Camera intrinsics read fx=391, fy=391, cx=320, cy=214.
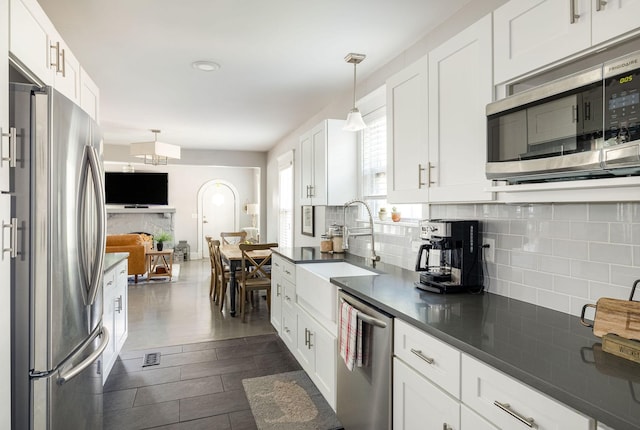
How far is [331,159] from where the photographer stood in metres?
3.66

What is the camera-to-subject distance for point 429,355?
4.82 feet

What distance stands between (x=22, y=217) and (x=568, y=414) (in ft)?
6.05

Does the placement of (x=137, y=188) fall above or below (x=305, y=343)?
above

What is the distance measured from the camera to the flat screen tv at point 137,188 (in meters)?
9.13

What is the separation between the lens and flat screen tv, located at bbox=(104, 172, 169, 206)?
913cm

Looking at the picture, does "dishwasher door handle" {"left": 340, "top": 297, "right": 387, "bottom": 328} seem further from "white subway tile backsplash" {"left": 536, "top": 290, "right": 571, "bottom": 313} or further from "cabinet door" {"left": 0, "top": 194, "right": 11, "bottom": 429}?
"cabinet door" {"left": 0, "top": 194, "right": 11, "bottom": 429}

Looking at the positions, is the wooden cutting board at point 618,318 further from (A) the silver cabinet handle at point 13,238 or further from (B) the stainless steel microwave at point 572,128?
→ (A) the silver cabinet handle at point 13,238

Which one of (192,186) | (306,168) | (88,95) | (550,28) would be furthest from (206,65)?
(192,186)

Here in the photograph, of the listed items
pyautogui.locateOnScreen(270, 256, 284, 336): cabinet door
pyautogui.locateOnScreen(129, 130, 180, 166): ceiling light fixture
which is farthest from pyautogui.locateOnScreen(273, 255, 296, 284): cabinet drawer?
pyautogui.locateOnScreen(129, 130, 180, 166): ceiling light fixture

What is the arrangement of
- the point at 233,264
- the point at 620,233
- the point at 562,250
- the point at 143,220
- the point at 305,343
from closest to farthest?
the point at 620,233
the point at 562,250
the point at 305,343
the point at 233,264
the point at 143,220

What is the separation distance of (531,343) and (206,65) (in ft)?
10.2

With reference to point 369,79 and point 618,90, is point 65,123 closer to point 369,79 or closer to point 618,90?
point 618,90

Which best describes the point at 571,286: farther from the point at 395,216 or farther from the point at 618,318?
the point at 395,216

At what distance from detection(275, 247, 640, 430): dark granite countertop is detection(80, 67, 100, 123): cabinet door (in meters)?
2.00
